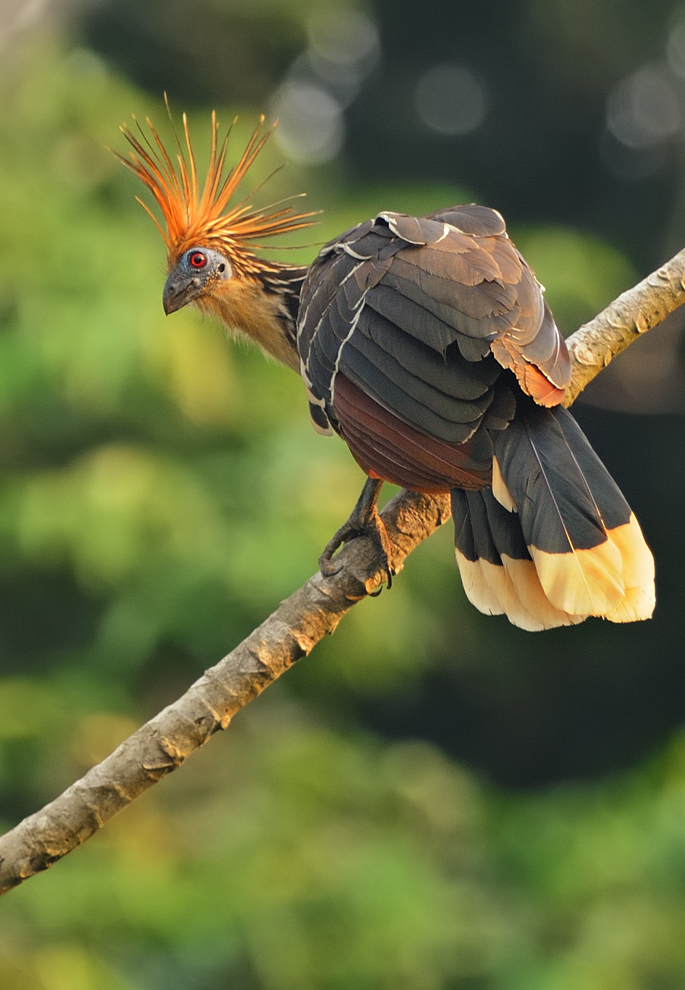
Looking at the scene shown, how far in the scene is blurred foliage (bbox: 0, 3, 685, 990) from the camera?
5.40 meters

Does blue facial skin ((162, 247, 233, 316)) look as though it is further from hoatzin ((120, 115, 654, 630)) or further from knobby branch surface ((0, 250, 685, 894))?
knobby branch surface ((0, 250, 685, 894))

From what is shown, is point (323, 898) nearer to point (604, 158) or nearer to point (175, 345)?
point (175, 345)

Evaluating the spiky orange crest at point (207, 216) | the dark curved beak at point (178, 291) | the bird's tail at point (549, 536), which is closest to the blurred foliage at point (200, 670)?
the spiky orange crest at point (207, 216)

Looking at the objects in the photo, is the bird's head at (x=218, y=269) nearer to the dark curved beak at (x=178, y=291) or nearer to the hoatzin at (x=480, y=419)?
the dark curved beak at (x=178, y=291)

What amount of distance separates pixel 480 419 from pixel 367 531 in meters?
0.43

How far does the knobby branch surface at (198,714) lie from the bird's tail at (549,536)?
27 cm

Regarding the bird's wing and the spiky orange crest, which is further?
the spiky orange crest

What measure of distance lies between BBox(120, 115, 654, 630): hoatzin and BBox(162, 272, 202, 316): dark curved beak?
94 centimetres

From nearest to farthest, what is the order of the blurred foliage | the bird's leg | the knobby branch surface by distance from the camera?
the knobby branch surface → the bird's leg → the blurred foliage

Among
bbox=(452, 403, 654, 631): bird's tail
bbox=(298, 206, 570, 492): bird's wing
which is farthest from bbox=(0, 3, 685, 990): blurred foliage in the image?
bbox=(452, 403, 654, 631): bird's tail

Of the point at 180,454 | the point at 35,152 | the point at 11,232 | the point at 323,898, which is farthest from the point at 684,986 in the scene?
the point at 35,152

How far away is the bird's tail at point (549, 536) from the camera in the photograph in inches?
95.0

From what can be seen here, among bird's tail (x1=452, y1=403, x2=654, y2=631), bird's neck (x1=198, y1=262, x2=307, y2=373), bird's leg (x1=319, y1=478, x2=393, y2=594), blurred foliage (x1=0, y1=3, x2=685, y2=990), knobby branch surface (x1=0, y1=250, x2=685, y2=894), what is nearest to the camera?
bird's tail (x1=452, y1=403, x2=654, y2=631)

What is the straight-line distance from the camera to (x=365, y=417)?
2684mm
